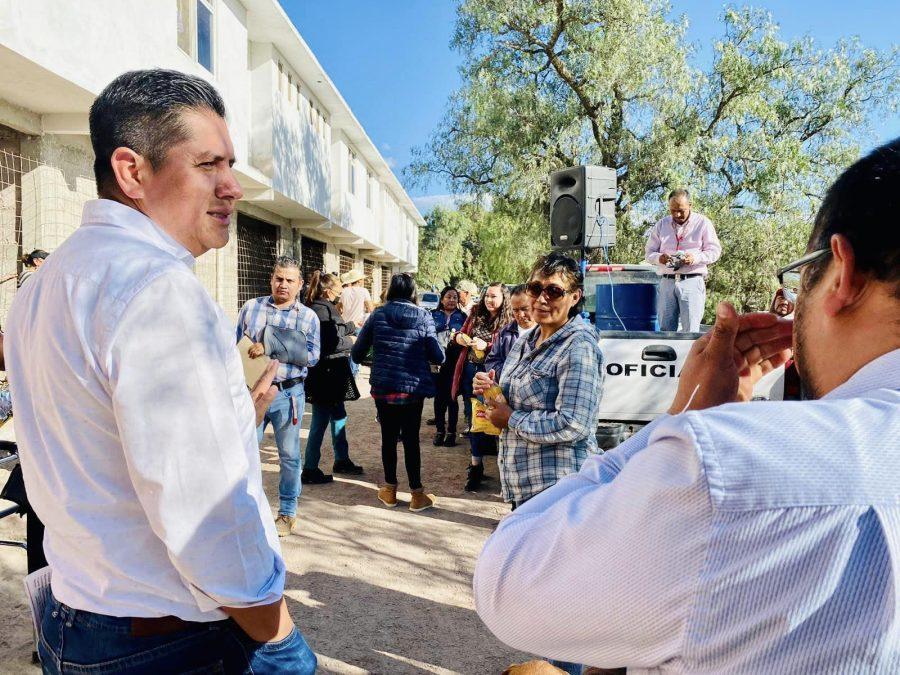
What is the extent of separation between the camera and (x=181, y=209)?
4.30ft

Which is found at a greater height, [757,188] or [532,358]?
[757,188]

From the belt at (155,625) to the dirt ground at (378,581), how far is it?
2209 mm

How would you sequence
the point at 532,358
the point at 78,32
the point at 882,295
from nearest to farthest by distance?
1. the point at 882,295
2. the point at 532,358
3. the point at 78,32

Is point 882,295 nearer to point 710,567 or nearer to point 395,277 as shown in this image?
point 710,567

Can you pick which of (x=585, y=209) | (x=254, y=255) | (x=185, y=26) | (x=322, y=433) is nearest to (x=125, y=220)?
(x=322, y=433)

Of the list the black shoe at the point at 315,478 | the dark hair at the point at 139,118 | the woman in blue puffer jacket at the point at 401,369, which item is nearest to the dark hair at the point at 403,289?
the woman in blue puffer jacket at the point at 401,369

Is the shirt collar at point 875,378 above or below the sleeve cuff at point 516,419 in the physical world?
above

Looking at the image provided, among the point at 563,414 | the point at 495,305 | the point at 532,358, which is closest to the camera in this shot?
the point at 563,414

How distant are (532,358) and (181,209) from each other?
1926 mm

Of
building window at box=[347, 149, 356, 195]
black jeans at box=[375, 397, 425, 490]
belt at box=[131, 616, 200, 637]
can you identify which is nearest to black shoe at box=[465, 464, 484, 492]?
black jeans at box=[375, 397, 425, 490]

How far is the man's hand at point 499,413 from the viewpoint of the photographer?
291 cm

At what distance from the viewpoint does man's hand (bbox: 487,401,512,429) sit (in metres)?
2.91

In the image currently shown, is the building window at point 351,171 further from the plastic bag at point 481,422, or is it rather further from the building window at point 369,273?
the plastic bag at point 481,422

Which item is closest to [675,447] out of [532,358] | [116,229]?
[116,229]
